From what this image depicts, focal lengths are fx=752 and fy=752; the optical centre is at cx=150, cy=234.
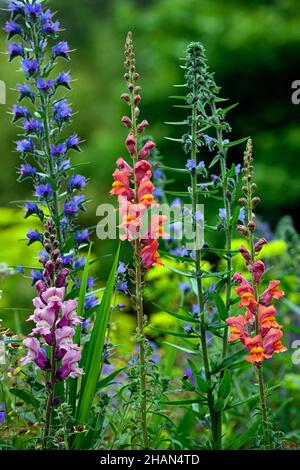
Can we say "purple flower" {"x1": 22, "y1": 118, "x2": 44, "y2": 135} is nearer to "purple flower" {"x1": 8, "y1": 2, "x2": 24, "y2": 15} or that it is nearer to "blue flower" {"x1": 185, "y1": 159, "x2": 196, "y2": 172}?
"purple flower" {"x1": 8, "y1": 2, "x2": 24, "y2": 15}

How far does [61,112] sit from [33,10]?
58 centimetres

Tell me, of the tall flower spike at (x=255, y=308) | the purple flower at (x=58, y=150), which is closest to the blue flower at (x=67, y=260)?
the purple flower at (x=58, y=150)

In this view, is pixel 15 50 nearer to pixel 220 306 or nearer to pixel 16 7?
pixel 16 7

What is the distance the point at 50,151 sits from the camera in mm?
4262

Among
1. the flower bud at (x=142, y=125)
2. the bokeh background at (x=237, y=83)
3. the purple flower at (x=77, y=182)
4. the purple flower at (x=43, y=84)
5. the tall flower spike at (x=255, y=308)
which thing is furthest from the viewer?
the bokeh background at (x=237, y=83)

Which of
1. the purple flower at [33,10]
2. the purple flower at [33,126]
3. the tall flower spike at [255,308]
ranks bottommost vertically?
the tall flower spike at [255,308]

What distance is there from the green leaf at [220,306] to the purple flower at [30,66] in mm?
1597

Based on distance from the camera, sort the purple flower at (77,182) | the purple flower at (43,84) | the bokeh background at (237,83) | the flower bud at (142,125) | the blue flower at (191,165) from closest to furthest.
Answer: the flower bud at (142,125)
the blue flower at (191,165)
the purple flower at (43,84)
the purple flower at (77,182)
the bokeh background at (237,83)

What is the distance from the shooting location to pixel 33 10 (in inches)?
164

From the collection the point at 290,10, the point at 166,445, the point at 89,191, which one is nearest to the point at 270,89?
the point at 290,10

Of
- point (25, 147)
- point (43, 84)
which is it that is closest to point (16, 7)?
point (43, 84)

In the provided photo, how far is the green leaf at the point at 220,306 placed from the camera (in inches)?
151

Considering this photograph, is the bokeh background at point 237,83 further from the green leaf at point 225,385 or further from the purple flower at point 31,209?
the green leaf at point 225,385
